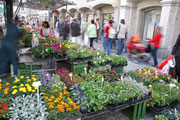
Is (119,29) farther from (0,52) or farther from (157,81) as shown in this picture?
(0,52)

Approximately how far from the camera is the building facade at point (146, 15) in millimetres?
6957

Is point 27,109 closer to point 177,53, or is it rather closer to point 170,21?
point 177,53

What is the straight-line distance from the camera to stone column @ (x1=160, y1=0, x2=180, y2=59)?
22.4 feet

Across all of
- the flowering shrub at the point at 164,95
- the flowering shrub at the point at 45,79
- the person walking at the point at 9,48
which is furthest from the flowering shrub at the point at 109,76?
the person walking at the point at 9,48

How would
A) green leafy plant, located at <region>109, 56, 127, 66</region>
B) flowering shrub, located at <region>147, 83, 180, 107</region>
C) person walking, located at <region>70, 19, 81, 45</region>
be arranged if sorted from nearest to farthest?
flowering shrub, located at <region>147, 83, 180, 107</region> → green leafy plant, located at <region>109, 56, 127, 66</region> → person walking, located at <region>70, 19, 81, 45</region>

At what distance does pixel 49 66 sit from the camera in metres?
5.99

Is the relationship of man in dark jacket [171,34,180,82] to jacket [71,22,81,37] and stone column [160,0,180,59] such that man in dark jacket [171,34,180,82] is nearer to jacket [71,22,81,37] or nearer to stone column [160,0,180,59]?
stone column [160,0,180,59]

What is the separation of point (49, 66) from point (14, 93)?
141 inches

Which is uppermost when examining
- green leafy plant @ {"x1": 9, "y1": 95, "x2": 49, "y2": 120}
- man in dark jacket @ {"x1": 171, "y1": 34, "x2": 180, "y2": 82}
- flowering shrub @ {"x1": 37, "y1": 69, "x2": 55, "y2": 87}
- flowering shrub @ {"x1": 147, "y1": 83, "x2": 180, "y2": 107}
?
man in dark jacket @ {"x1": 171, "y1": 34, "x2": 180, "y2": 82}

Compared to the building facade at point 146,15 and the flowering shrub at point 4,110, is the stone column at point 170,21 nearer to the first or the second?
the building facade at point 146,15

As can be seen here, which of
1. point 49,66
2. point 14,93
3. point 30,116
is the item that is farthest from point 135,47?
point 49,66

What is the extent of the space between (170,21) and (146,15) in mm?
2393

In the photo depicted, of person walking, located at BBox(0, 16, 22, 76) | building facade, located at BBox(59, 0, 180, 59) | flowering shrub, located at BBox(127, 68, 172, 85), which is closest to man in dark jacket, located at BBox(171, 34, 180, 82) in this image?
flowering shrub, located at BBox(127, 68, 172, 85)

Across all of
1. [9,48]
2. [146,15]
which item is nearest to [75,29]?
[146,15]
